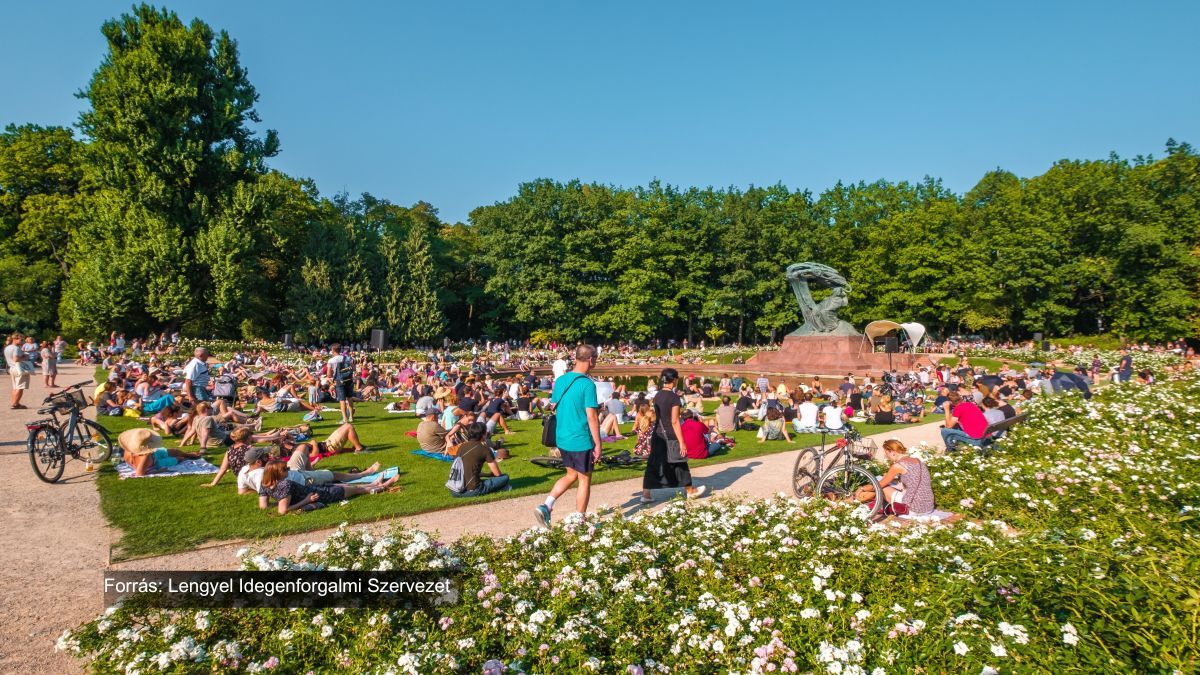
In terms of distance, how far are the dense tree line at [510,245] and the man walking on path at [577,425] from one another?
3742 centimetres

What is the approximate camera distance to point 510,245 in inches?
2088

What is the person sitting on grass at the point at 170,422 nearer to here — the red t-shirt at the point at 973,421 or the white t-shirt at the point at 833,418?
the white t-shirt at the point at 833,418

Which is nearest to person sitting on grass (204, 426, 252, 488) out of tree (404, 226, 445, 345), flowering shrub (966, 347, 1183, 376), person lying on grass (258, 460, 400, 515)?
person lying on grass (258, 460, 400, 515)

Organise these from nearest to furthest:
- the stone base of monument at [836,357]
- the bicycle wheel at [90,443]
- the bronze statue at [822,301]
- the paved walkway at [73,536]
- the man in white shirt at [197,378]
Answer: the paved walkway at [73,536] → the bicycle wheel at [90,443] → the man in white shirt at [197,378] → the stone base of monument at [836,357] → the bronze statue at [822,301]

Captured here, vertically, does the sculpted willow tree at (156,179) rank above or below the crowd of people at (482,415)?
above

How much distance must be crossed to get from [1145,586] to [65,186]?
63232 mm

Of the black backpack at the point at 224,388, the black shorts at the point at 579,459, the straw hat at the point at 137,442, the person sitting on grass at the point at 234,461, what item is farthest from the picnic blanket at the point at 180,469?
the black shorts at the point at 579,459

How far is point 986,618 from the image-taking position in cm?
385

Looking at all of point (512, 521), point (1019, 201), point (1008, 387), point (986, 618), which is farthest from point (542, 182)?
point (986, 618)

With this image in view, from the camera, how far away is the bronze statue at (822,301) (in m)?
33.5

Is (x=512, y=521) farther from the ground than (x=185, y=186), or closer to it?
closer to it

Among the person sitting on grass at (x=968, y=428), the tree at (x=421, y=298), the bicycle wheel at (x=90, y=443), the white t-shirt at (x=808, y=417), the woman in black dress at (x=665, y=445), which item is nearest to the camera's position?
the woman in black dress at (x=665, y=445)

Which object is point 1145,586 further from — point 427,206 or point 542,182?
point 427,206

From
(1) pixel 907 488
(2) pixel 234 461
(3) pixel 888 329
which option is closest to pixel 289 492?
(2) pixel 234 461
